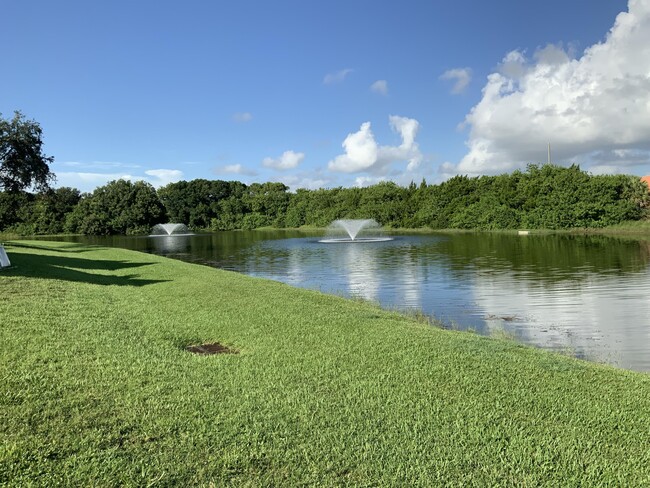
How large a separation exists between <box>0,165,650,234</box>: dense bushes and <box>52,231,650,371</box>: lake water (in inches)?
1025

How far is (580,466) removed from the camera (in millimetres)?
4102

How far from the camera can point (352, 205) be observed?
312 ft

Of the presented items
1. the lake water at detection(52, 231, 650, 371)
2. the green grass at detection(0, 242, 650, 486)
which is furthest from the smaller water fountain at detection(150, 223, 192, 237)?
the green grass at detection(0, 242, 650, 486)

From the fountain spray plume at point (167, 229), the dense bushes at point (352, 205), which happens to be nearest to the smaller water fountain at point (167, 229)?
the fountain spray plume at point (167, 229)

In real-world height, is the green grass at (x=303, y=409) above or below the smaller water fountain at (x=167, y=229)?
below

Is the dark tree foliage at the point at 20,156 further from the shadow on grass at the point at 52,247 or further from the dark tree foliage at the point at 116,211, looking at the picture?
the dark tree foliage at the point at 116,211

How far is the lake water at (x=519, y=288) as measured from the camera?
1140 cm

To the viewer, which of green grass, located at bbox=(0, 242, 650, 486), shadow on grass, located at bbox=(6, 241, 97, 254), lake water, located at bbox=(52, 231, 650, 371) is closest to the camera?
green grass, located at bbox=(0, 242, 650, 486)

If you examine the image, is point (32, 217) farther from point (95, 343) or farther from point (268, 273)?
point (95, 343)

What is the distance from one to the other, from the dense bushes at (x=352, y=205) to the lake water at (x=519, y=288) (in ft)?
85.4

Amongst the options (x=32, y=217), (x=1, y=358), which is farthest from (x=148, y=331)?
(x=32, y=217)

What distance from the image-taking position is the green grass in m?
3.98

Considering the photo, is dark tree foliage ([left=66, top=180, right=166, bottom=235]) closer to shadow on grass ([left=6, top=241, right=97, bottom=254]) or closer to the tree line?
the tree line

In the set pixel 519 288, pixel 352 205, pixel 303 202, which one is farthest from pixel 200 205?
pixel 519 288
